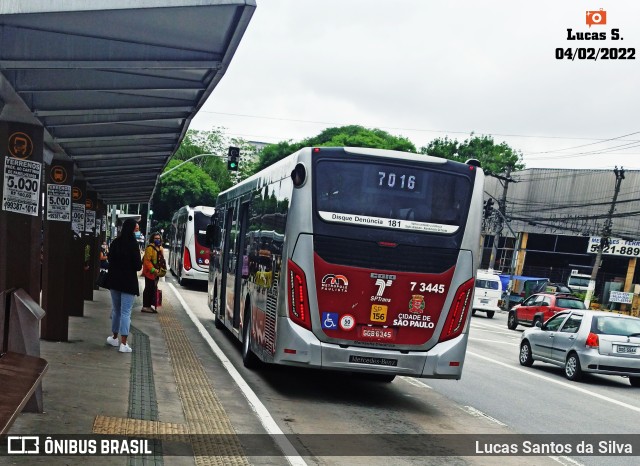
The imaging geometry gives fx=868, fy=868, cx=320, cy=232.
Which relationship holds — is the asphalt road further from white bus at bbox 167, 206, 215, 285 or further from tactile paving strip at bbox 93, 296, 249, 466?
white bus at bbox 167, 206, 215, 285

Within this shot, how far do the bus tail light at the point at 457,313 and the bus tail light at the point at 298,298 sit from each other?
1.81 metres

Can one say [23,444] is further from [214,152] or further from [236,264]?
[214,152]

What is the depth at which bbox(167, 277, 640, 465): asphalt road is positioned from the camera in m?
8.85

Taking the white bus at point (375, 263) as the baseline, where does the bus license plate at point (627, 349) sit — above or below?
below

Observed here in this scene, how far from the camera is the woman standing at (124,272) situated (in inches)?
518

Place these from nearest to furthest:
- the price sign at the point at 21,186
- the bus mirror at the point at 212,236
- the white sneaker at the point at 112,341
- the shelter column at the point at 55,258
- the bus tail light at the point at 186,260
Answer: the price sign at the point at 21,186, the shelter column at the point at 55,258, the white sneaker at the point at 112,341, the bus mirror at the point at 212,236, the bus tail light at the point at 186,260

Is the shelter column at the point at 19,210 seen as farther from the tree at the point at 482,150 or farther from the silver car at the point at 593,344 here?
the tree at the point at 482,150

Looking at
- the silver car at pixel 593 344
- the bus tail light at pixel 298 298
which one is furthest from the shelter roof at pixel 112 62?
the silver car at pixel 593 344

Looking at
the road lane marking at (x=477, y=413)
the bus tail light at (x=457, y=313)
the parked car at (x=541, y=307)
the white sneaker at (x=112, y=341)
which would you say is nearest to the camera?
the bus tail light at (x=457, y=313)

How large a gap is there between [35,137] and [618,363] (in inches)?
467

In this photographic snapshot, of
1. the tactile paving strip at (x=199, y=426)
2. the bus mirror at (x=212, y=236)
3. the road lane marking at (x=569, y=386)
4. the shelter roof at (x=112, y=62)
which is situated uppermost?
the shelter roof at (x=112, y=62)

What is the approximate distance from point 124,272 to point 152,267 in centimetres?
768

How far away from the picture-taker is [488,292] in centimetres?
4209

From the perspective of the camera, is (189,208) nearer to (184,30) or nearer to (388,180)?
(388,180)
